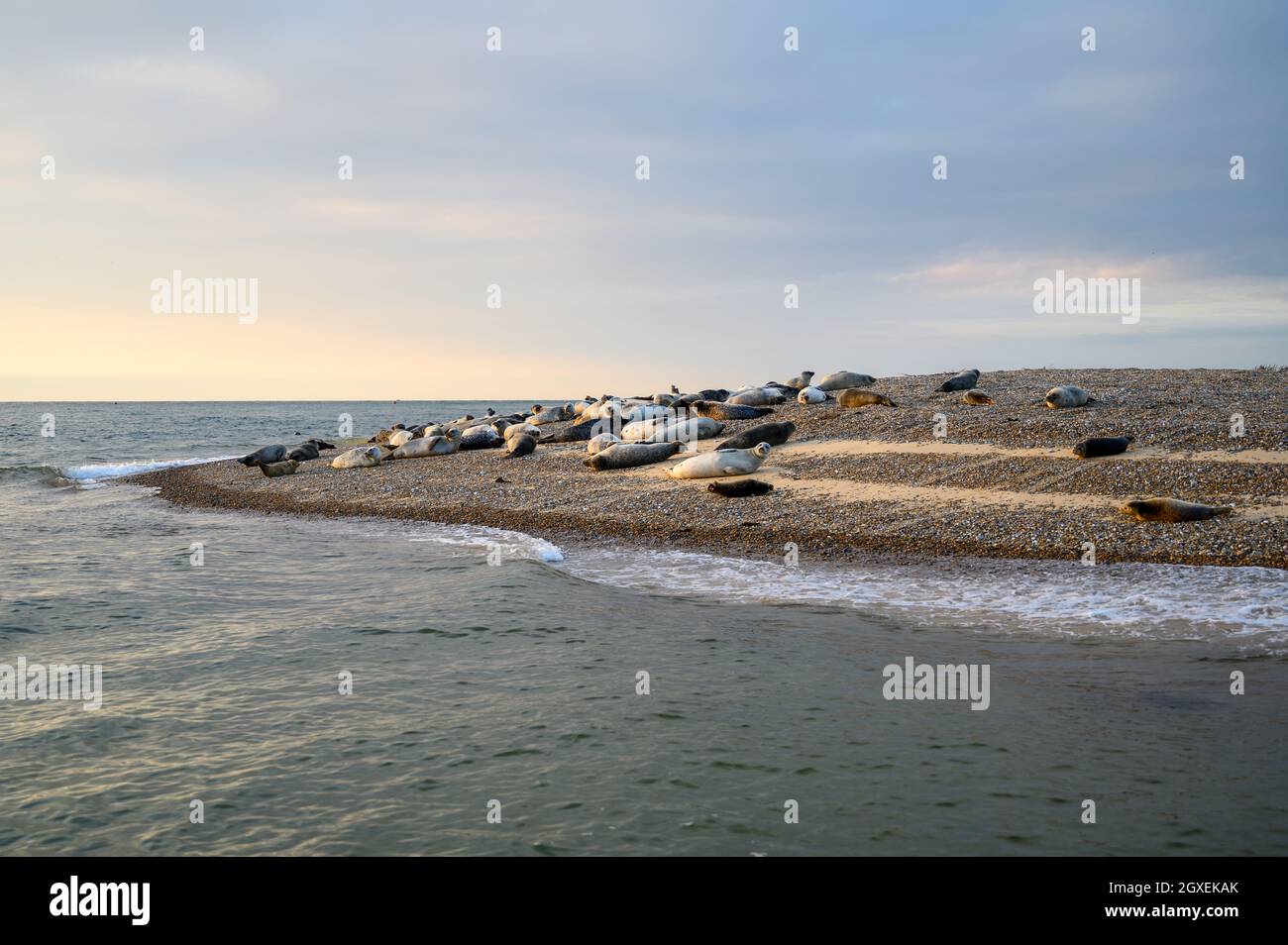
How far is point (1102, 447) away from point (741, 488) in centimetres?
658

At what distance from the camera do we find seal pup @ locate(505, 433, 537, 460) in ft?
78.6

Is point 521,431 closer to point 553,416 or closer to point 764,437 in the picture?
point 553,416

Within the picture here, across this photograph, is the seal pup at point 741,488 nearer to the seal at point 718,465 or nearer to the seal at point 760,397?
the seal at point 718,465

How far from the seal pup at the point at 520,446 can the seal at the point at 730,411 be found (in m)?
5.28

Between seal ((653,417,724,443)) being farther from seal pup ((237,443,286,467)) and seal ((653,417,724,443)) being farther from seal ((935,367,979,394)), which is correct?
seal pup ((237,443,286,467))

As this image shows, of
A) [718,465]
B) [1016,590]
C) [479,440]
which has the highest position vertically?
[479,440]

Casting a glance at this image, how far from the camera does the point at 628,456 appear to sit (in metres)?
20.7

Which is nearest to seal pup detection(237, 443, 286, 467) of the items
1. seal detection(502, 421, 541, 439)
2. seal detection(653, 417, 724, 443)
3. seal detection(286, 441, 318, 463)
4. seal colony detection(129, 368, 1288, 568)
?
seal detection(286, 441, 318, 463)

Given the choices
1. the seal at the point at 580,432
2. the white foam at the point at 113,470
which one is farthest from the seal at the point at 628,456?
the white foam at the point at 113,470

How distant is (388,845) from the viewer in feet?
15.9

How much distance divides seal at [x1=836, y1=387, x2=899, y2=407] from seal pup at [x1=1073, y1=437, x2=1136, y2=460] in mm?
7272

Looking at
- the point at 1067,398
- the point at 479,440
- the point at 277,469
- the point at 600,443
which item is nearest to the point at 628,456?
the point at 600,443

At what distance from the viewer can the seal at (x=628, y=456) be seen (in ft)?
67.8
